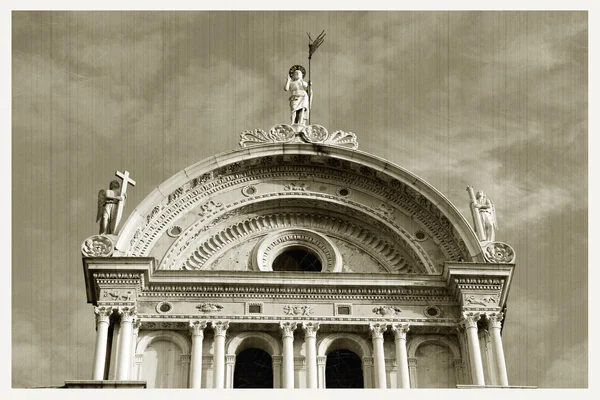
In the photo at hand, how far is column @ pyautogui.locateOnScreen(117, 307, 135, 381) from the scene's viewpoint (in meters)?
31.4

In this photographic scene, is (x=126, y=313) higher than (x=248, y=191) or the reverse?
the reverse

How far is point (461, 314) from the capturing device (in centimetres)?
3284

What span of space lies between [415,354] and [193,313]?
15.8 ft

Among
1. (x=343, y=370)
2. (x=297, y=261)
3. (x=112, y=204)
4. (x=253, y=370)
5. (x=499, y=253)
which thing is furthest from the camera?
(x=297, y=261)

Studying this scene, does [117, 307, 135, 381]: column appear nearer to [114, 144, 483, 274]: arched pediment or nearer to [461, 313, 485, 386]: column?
[114, 144, 483, 274]: arched pediment

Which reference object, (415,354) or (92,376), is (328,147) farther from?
(92,376)

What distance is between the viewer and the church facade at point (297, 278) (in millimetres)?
32312

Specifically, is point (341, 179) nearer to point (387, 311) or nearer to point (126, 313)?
point (387, 311)

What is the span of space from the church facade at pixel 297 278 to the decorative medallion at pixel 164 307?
5 centimetres

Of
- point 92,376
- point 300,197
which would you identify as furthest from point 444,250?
point 92,376

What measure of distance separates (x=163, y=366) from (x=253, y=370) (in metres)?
1.96

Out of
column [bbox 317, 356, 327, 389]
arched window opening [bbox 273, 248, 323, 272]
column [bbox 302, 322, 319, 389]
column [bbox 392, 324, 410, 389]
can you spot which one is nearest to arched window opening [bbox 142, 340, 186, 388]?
column [bbox 302, 322, 319, 389]

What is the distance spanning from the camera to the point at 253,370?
108 feet

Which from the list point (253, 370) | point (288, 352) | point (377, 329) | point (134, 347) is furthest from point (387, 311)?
point (134, 347)
